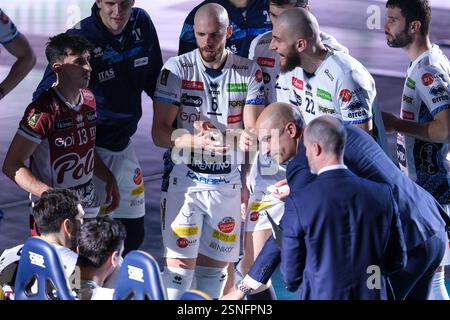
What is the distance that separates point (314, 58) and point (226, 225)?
1123mm

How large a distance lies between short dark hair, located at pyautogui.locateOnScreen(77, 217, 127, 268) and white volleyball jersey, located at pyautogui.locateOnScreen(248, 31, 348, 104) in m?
1.92

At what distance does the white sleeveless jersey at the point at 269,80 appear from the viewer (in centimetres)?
674

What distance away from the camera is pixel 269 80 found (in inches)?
274

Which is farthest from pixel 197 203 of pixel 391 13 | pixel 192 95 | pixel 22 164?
pixel 391 13

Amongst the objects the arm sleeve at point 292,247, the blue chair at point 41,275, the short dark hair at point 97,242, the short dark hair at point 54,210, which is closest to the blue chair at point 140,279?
the blue chair at point 41,275

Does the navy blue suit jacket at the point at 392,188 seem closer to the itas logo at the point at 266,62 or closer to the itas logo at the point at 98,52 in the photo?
the itas logo at the point at 266,62

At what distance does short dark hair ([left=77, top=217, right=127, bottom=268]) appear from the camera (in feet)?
17.2

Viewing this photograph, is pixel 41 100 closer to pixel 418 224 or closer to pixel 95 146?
pixel 95 146

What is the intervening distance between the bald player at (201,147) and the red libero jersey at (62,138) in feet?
1.33

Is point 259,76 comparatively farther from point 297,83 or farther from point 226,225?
point 226,225

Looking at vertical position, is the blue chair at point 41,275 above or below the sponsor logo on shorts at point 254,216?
above

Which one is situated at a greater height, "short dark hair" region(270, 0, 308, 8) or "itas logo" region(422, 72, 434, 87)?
"short dark hair" region(270, 0, 308, 8)

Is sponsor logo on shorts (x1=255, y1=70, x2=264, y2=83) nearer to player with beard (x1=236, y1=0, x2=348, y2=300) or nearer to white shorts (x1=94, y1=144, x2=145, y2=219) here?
player with beard (x1=236, y1=0, x2=348, y2=300)

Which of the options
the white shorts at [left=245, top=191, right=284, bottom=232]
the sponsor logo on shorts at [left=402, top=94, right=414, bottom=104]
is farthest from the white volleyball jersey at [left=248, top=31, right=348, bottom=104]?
the white shorts at [left=245, top=191, right=284, bottom=232]
